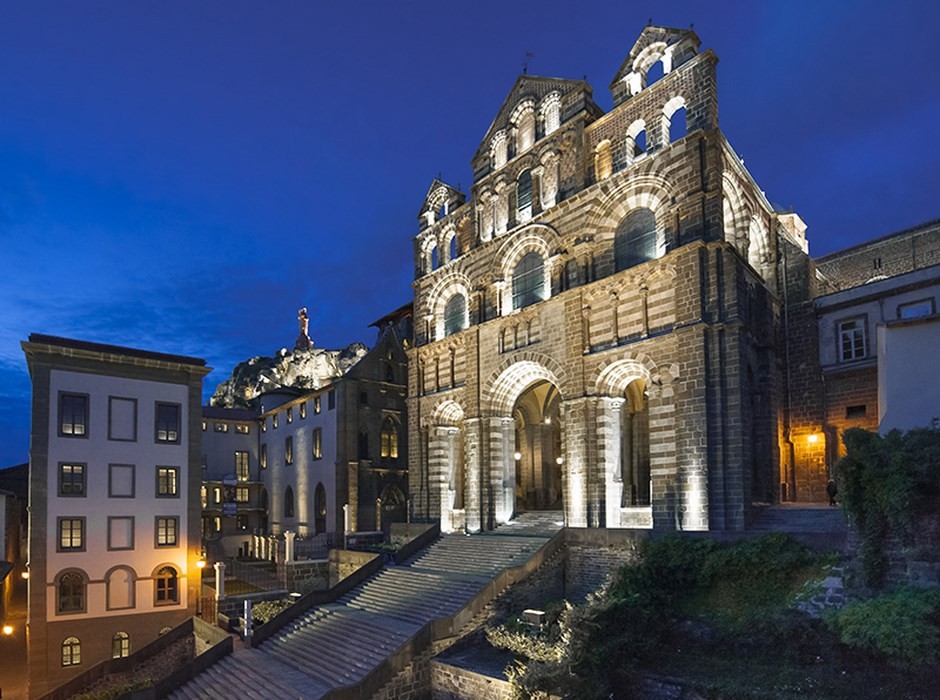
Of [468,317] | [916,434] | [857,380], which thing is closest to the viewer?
[916,434]

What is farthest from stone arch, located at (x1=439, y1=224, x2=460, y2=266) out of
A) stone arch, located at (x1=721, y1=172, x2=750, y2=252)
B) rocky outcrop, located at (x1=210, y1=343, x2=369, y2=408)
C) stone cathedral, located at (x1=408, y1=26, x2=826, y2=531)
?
rocky outcrop, located at (x1=210, y1=343, x2=369, y2=408)

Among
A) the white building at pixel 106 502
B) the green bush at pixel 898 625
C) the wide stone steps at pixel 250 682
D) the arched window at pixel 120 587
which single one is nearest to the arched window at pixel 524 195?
the white building at pixel 106 502

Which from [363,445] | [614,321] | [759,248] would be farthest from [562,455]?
[363,445]

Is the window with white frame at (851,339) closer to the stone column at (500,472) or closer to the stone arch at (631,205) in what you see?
the stone arch at (631,205)

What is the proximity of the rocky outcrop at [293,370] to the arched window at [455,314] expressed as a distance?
110ft

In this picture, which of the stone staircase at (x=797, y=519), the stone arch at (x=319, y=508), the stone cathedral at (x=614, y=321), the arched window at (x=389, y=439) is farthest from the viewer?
the arched window at (x=389, y=439)

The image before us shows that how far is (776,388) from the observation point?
26.4 meters

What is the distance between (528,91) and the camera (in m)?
31.7

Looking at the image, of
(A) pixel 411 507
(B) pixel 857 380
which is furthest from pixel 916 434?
(A) pixel 411 507

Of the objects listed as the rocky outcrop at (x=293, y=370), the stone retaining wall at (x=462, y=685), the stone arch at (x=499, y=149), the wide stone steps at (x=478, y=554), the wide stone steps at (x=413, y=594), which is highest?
the stone arch at (x=499, y=149)

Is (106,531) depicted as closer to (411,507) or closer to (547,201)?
(411,507)

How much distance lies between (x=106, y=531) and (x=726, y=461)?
24.9m

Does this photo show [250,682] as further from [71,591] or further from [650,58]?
[650,58]

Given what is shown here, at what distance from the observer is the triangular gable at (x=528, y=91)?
96.9 ft
